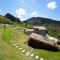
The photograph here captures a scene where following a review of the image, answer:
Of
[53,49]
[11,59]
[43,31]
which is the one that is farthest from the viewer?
[43,31]

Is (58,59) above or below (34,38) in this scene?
below

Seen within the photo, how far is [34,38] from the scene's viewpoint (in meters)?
28.8

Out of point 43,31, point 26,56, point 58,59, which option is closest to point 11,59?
point 26,56

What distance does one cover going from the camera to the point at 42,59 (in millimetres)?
20406

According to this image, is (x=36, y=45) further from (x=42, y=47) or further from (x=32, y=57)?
(x=32, y=57)

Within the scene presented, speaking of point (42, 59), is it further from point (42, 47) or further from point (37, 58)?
point (42, 47)

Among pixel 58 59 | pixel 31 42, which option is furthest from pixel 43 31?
pixel 58 59

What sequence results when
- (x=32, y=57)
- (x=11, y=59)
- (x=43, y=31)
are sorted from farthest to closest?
(x=43, y=31) → (x=32, y=57) → (x=11, y=59)

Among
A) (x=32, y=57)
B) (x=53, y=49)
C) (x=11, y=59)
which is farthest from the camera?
(x=53, y=49)

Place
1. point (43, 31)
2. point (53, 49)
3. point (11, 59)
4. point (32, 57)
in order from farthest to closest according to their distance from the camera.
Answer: point (43, 31) < point (53, 49) < point (32, 57) < point (11, 59)

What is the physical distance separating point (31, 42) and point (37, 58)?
8493 millimetres

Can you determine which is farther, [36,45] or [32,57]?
[36,45]

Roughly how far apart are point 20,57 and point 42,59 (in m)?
2.72

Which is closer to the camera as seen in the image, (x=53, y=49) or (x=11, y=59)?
(x=11, y=59)
